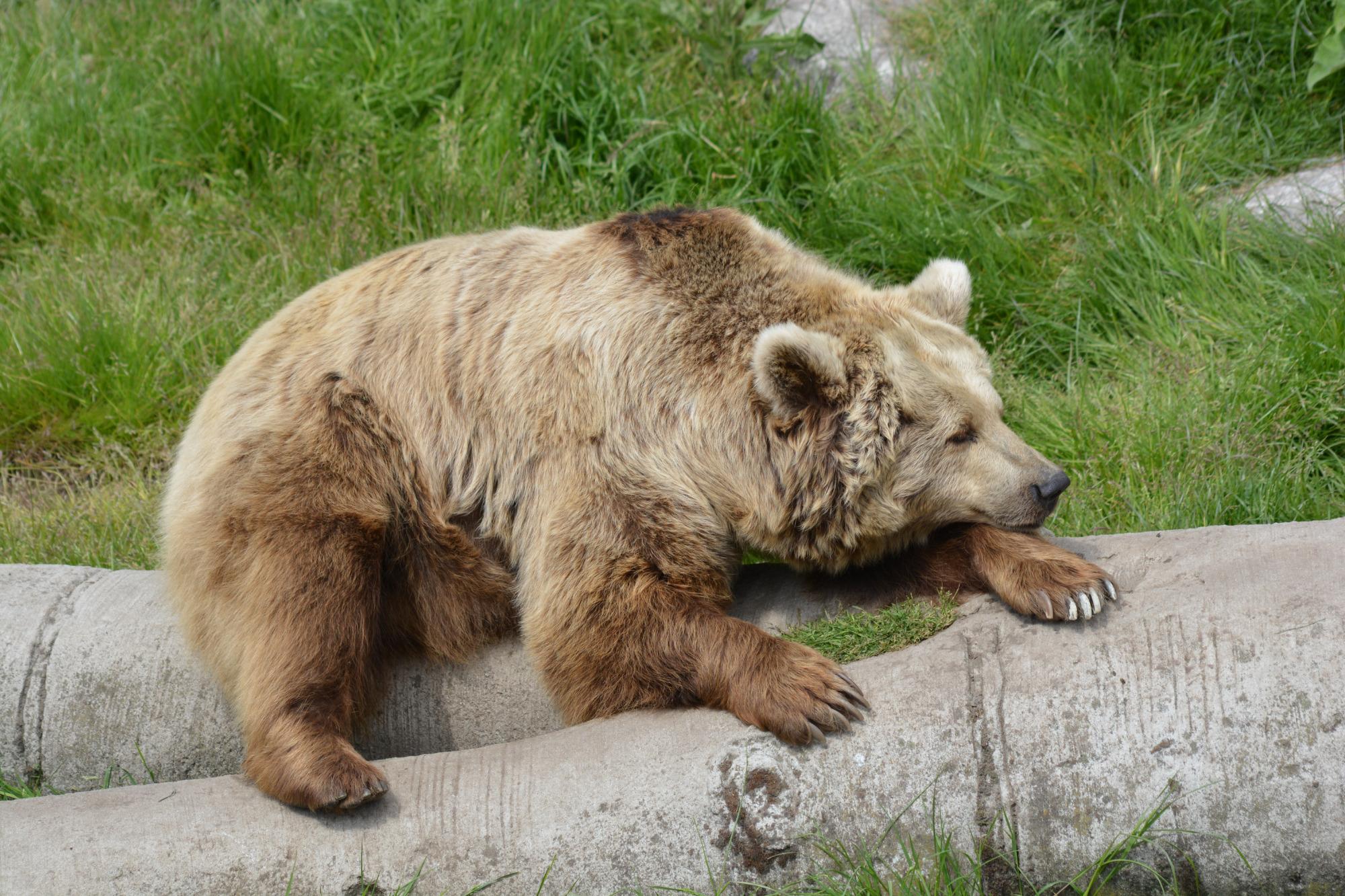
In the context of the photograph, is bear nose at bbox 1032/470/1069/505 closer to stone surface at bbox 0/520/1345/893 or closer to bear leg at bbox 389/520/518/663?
stone surface at bbox 0/520/1345/893

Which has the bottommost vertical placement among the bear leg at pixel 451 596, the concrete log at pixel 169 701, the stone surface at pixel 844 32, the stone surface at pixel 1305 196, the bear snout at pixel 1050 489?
the concrete log at pixel 169 701

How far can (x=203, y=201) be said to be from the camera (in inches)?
274

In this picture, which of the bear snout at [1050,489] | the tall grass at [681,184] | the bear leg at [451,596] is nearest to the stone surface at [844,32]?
the tall grass at [681,184]

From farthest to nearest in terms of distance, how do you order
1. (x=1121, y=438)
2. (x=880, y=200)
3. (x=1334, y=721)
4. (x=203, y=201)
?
(x=203, y=201) < (x=880, y=200) < (x=1121, y=438) < (x=1334, y=721)

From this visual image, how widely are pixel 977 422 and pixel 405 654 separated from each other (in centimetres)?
200

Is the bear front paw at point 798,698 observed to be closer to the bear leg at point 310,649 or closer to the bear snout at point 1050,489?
the bear snout at point 1050,489

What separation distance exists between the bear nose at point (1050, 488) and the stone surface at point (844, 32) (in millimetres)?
3806

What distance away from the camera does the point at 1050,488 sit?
3.83 metres

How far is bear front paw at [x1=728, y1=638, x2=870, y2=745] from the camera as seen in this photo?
3244 millimetres

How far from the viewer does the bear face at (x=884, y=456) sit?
12.7 ft

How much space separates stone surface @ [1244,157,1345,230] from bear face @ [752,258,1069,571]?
2.50 metres

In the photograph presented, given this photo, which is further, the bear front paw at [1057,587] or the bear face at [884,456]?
the bear face at [884,456]

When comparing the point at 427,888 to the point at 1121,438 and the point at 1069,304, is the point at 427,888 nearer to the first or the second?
the point at 1121,438

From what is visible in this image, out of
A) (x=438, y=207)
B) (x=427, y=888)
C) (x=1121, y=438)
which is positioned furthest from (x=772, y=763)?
(x=438, y=207)
